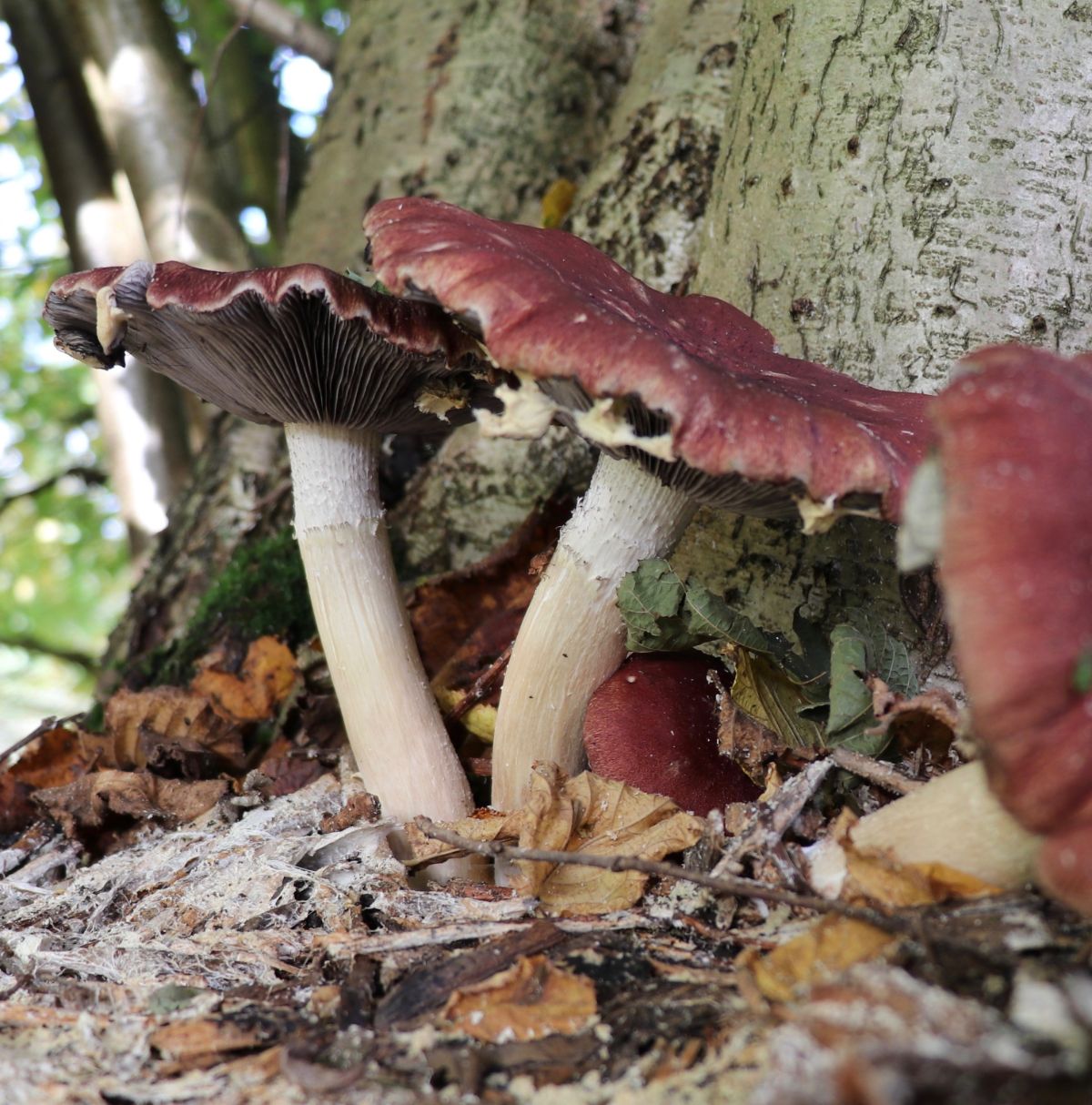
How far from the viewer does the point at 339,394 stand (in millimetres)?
2705

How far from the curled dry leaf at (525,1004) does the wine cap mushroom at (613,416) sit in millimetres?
834

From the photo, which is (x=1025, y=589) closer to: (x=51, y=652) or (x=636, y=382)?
(x=636, y=382)

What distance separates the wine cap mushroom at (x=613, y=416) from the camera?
182cm

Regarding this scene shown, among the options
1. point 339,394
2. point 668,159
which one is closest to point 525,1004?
point 339,394

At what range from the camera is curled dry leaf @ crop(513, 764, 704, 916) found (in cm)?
221

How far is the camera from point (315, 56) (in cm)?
567

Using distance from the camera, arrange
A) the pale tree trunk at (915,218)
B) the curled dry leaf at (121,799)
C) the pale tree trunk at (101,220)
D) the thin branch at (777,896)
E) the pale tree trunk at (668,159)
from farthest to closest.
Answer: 1. the pale tree trunk at (101,220)
2. the pale tree trunk at (668,159)
3. the curled dry leaf at (121,799)
4. the pale tree trunk at (915,218)
5. the thin branch at (777,896)

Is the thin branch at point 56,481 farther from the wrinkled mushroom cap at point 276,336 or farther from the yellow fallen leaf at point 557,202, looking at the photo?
the wrinkled mushroom cap at point 276,336

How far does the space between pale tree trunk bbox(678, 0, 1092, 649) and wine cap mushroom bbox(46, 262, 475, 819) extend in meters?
1.01

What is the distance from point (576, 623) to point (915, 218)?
155 centimetres

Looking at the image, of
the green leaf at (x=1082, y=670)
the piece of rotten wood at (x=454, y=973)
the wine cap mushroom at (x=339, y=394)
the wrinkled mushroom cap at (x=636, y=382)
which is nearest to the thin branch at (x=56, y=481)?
the wine cap mushroom at (x=339, y=394)

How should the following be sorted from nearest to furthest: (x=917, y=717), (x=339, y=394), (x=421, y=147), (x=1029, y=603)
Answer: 1. (x=1029, y=603)
2. (x=917, y=717)
3. (x=339, y=394)
4. (x=421, y=147)

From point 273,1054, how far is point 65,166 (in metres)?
6.56

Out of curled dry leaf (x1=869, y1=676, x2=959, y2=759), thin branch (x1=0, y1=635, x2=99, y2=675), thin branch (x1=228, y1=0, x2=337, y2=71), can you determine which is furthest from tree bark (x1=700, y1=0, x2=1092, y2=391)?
thin branch (x1=0, y1=635, x2=99, y2=675)
